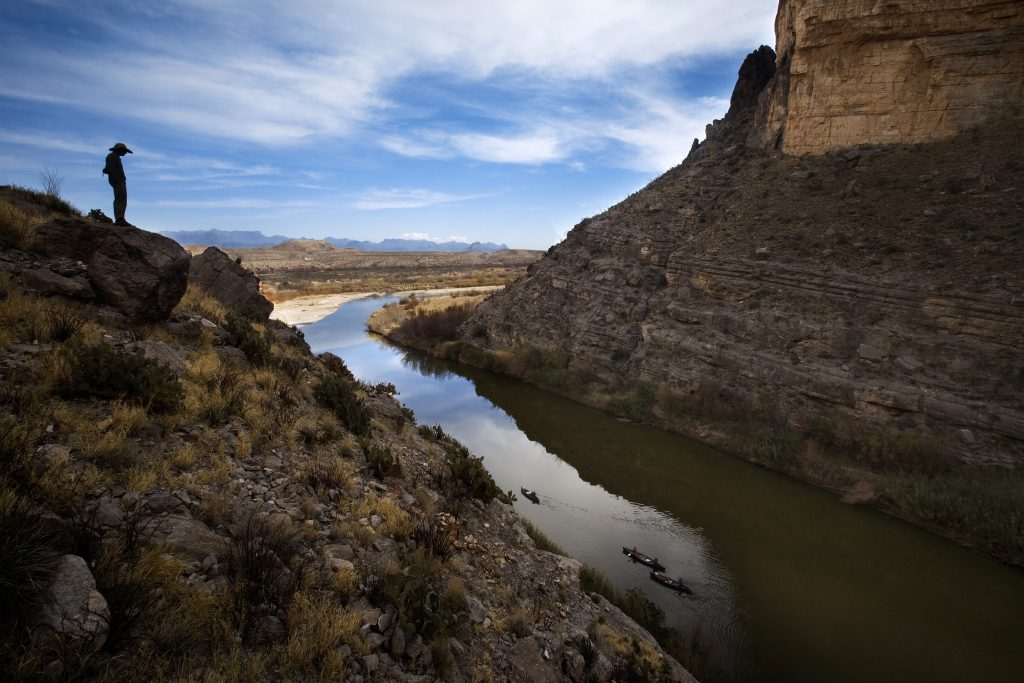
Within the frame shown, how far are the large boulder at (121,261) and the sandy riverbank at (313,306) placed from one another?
30.4m

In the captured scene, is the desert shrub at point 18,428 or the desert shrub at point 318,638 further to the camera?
the desert shrub at point 18,428

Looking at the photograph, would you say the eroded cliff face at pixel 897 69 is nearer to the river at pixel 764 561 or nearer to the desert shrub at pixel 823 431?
the desert shrub at pixel 823 431

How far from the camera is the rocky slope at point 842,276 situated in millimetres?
14867

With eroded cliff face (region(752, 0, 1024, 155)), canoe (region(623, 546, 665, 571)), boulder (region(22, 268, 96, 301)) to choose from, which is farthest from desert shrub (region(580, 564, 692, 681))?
eroded cliff face (region(752, 0, 1024, 155))

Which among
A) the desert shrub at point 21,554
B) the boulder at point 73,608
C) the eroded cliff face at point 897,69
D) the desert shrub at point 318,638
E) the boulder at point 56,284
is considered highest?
the eroded cliff face at point 897,69

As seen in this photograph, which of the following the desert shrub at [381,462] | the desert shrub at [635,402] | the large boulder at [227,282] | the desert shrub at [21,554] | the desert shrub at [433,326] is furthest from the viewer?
the desert shrub at [433,326]

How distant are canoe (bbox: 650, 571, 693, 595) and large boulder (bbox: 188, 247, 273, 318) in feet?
43.3

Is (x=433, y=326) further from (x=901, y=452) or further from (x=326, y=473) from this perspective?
(x=326, y=473)

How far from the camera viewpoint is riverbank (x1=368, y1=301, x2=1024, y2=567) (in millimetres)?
11805

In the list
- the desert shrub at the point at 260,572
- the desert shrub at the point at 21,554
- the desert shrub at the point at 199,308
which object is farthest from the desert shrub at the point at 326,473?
the desert shrub at the point at 199,308

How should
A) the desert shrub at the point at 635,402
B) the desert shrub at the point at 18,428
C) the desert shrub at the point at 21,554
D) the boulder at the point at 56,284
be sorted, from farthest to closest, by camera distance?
the desert shrub at the point at 635,402 → the boulder at the point at 56,284 → the desert shrub at the point at 18,428 → the desert shrub at the point at 21,554

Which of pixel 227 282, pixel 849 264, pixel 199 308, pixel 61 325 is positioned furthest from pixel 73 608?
pixel 849 264

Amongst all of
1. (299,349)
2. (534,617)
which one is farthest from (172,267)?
(534,617)

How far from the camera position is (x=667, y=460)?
17.1 metres
